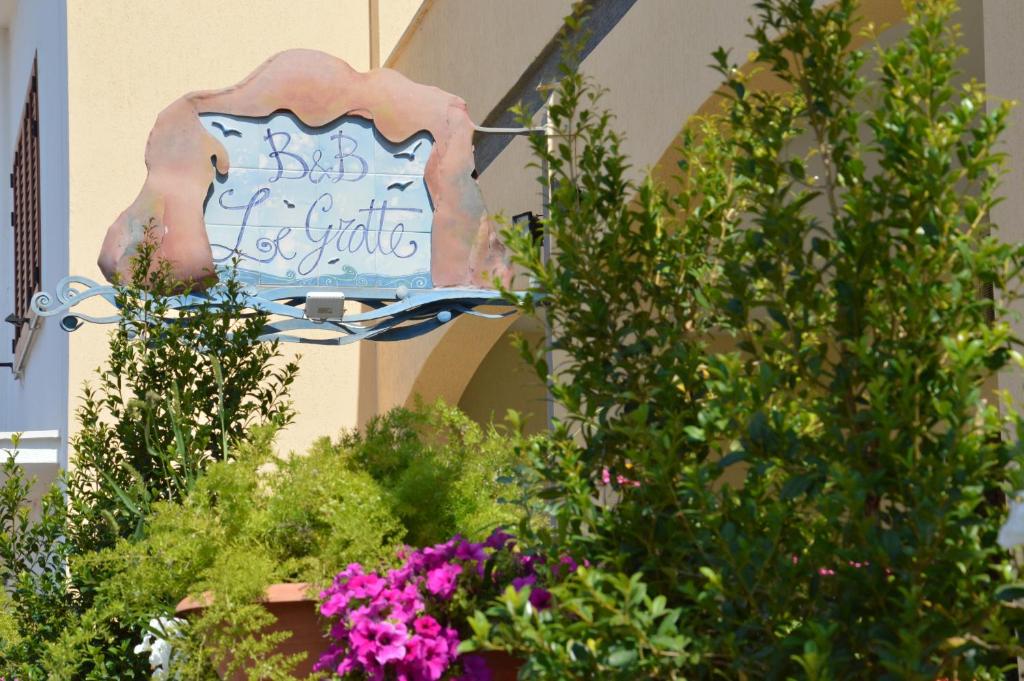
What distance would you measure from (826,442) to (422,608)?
3.61 feet

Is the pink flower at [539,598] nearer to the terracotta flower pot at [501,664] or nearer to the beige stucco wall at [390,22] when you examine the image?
the terracotta flower pot at [501,664]

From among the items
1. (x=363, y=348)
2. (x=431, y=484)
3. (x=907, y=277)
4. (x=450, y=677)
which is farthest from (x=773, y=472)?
(x=363, y=348)

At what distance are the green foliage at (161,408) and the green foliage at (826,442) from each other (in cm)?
218

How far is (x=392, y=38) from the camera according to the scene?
1109cm

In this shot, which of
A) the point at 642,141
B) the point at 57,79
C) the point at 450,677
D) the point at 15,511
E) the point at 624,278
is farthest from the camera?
the point at 57,79

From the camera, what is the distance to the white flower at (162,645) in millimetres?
3436

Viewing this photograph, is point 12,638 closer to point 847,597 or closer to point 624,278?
point 624,278

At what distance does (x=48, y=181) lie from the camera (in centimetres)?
1104

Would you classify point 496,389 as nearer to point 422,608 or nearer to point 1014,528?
point 422,608

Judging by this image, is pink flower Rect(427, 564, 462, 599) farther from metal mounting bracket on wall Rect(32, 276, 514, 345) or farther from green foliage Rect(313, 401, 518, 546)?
metal mounting bracket on wall Rect(32, 276, 514, 345)

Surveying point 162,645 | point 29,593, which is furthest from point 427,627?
point 29,593

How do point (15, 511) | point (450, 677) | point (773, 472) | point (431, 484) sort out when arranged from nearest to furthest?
point (773, 472), point (450, 677), point (431, 484), point (15, 511)

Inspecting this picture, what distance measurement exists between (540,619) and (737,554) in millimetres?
351

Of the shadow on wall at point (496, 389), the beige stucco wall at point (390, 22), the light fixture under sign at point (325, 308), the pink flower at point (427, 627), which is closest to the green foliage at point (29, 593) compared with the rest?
the light fixture under sign at point (325, 308)
